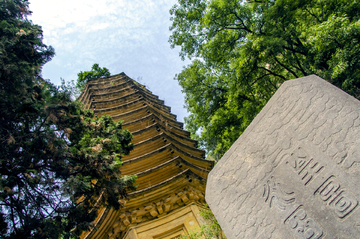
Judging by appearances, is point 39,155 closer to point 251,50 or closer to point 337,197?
point 337,197

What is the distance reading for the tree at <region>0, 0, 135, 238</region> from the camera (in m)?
5.04

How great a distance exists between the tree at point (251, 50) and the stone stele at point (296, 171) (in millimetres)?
5849

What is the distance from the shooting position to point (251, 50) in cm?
994

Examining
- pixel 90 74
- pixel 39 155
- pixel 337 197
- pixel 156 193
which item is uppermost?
pixel 90 74

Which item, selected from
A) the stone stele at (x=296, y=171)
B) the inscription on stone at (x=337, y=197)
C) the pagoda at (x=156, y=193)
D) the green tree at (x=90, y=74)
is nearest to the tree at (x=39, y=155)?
the pagoda at (x=156, y=193)

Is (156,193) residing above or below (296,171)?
above

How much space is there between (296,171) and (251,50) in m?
7.80

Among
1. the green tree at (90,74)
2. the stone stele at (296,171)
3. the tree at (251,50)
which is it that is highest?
the green tree at (90,74)

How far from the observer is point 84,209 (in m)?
5.69

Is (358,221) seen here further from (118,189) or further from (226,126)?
(226,126)

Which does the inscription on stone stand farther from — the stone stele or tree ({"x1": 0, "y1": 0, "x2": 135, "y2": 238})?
tree ({"x1": 0, "y1": 0, "x2": 135, "y2": 238})

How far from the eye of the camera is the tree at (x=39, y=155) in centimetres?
504

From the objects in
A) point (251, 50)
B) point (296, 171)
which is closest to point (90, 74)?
point (251, 50)

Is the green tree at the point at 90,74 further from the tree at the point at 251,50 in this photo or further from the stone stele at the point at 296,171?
the stone stele at the point at 296,171
